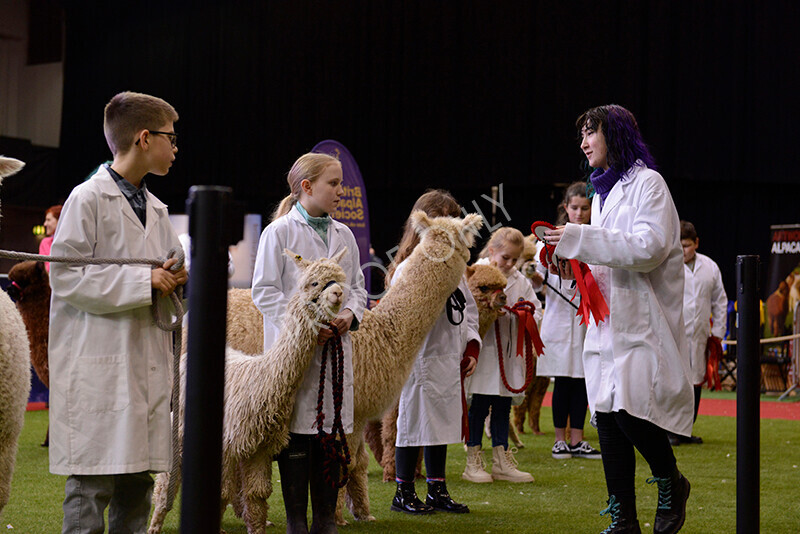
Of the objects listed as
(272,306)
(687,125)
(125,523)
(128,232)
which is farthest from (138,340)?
(687,125)

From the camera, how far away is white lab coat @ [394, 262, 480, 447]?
4250mm

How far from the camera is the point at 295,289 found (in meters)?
3.26

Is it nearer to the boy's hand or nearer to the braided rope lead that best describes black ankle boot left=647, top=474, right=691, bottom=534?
the braided rope lead

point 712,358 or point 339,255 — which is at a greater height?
point 339,255

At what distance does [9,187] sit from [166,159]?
556 inches

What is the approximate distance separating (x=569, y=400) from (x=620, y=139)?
10.9ft

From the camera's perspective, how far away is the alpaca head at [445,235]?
159 inches

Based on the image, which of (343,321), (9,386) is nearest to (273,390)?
(343,321)

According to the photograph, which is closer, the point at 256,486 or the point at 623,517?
the point at 623,517

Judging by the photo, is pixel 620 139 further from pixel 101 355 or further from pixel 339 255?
pixel 101 355

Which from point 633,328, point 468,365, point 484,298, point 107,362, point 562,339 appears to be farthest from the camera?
point 562,339

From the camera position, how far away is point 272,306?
130 inches

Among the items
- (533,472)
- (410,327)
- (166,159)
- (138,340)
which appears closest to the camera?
(138,340)

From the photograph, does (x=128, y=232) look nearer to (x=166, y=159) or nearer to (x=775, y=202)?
(x=166, y=159)
